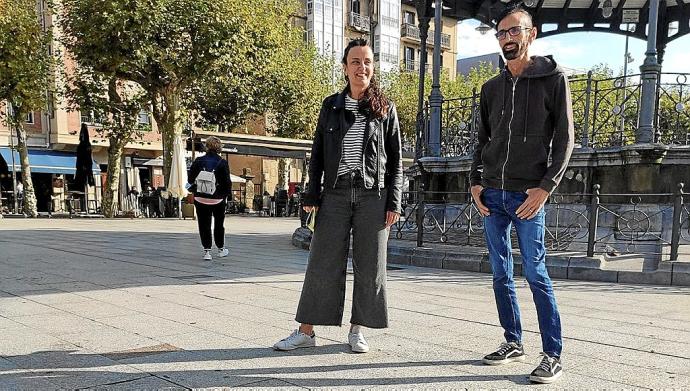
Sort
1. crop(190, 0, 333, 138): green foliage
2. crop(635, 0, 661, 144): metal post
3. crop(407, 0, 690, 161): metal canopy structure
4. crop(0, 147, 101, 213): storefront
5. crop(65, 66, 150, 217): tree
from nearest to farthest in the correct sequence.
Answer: crop(635, 0, 661, 144): metal post → crop(407, 0, 690, 161): metal canopy structure → crop(65, 66, 150, 217): tree → crop(190, 0, 333, 138): green foliage → crop(0, 147, 101, 213): storefront

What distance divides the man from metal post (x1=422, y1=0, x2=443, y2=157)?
8.33 meters

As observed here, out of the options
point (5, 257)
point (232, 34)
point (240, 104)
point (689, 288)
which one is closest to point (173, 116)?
point (232, 34)

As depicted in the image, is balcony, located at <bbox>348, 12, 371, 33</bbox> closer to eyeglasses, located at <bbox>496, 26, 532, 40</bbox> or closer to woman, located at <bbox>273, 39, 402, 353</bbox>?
woman, located at <bbox>273, 39, 402, 353</bbox>

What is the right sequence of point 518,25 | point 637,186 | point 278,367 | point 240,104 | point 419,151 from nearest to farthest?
point 518,25, point 278,367, point 637,186, point 419,151, point 240,104

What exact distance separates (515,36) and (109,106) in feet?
66.3

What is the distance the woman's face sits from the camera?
12.3 ft

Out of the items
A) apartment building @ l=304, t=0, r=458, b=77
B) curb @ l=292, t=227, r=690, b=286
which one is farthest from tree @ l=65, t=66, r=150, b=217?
apartment building @ l=304, t=0, r=458, b=77

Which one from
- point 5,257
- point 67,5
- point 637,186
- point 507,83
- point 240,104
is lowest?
point 5,257

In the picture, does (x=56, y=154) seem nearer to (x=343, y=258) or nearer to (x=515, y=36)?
(x=343, y=258)

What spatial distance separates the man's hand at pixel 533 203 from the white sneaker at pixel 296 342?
1645 millimetres

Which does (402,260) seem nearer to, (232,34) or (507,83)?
(507,83)

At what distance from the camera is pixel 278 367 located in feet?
11.5

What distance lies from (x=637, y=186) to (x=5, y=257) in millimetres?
10328

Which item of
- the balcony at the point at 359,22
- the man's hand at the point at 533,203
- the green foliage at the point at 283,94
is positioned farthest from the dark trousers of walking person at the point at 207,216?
the balcony at the point at 359,22
